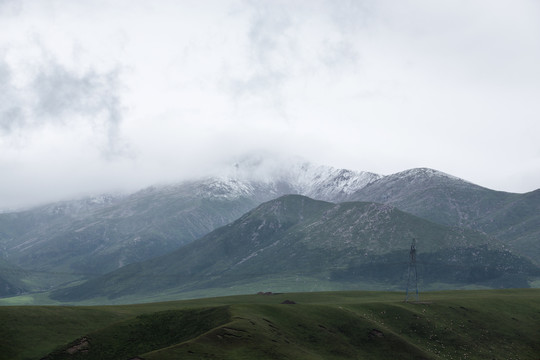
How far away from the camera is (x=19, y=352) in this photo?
140500mm

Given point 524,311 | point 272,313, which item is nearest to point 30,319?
point 272,313

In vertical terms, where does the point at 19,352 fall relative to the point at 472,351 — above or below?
above

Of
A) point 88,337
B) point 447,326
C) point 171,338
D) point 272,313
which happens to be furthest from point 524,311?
point 88,337

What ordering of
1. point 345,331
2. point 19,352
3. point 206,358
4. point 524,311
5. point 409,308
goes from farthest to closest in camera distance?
point 524,311, point 409,308, point 345,331, point 19,352, point 206,358

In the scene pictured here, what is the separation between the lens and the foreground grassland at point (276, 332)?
12850 centimetres

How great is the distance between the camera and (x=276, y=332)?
461 feet

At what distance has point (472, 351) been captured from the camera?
156250 mm

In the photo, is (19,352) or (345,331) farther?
(345,331)

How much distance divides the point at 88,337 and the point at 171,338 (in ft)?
68.1

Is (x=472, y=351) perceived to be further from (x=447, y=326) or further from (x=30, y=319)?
(x=30, y=319)

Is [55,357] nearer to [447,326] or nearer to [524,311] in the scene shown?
[447,326]

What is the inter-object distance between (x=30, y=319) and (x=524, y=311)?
532 feet

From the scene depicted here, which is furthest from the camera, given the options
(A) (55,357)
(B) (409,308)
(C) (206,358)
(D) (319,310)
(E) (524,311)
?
(E) (524,311)

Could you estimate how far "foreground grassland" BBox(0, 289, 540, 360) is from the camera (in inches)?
5059
